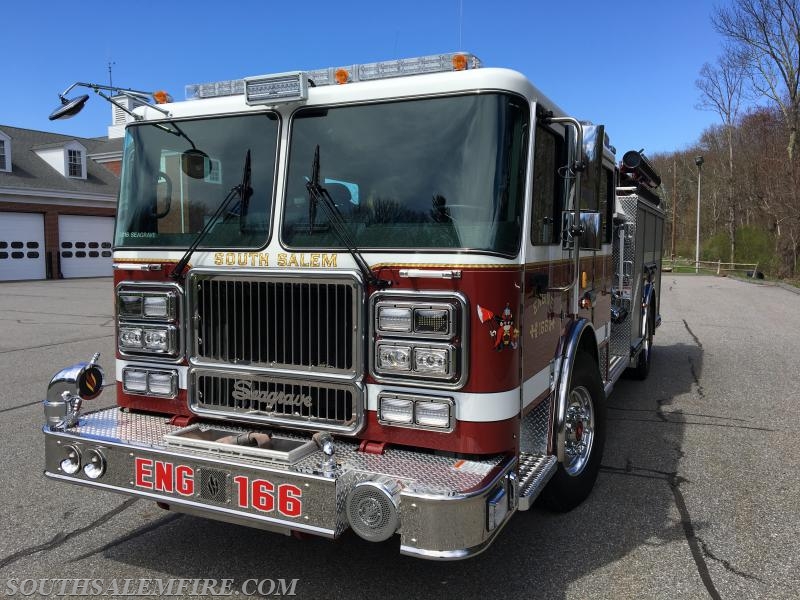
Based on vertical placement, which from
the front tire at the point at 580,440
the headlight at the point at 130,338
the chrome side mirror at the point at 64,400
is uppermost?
the headlight at the point at 130,338

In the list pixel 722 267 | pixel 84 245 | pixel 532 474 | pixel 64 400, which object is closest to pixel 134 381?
pixel 64 400

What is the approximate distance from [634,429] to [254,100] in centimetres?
435

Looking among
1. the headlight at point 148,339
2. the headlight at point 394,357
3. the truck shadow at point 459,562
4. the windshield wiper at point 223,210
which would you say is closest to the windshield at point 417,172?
the windshield wiper at point 223,210

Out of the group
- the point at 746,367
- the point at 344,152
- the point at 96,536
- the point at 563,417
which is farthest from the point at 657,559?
the point at 746,367

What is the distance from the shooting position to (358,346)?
315cm

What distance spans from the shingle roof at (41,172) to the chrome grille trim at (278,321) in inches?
1026

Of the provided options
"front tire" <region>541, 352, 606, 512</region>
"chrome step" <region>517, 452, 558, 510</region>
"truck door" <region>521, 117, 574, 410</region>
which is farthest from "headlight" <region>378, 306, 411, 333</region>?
"front tire" <region>541, 352, 606, 512</region>

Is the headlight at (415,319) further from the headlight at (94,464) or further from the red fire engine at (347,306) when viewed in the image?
the headlight at (94,464)

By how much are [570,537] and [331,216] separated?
2215 mm

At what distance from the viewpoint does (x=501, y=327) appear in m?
3.01

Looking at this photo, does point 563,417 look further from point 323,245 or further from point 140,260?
point 140,260

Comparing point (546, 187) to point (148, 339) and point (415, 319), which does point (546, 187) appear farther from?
point (148, 339)

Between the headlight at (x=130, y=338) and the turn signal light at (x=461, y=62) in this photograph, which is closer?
the turn signal light at (x=461, y=62)

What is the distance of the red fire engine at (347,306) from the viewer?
2936mm
